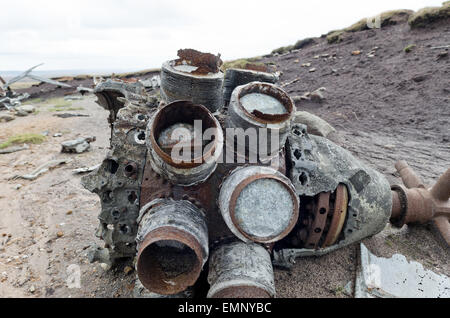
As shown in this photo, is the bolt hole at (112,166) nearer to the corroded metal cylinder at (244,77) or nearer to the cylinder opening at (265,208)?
the cylinder opening at (265,208)

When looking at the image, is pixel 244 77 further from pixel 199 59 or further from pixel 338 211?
pixel 338 211

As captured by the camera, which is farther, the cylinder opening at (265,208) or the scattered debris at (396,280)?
the scattered debris at (396,280)

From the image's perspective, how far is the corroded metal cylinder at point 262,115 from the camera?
7.18 feet

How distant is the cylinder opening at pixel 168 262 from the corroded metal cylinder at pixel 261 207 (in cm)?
35

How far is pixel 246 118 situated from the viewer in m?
2.20

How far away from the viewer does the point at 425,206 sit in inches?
137

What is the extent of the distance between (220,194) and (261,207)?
1.26ft

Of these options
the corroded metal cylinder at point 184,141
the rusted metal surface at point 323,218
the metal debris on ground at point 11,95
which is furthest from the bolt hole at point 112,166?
the metal debris on ground at point 11,95

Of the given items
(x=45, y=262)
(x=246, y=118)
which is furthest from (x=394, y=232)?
(x=45, y=262)

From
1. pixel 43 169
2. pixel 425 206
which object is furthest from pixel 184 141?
pixel 43 169

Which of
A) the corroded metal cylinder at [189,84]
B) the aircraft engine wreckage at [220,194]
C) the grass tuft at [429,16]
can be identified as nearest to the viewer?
the aircraft engine wreckage at [220,194]

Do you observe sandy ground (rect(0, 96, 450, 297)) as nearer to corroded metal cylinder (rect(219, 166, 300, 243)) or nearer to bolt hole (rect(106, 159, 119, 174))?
corroded metal cylinder (rect(219, 166, 300, 243))

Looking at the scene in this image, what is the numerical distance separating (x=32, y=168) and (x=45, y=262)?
138 inches

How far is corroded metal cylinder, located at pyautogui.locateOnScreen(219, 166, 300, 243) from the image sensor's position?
2018 mm
